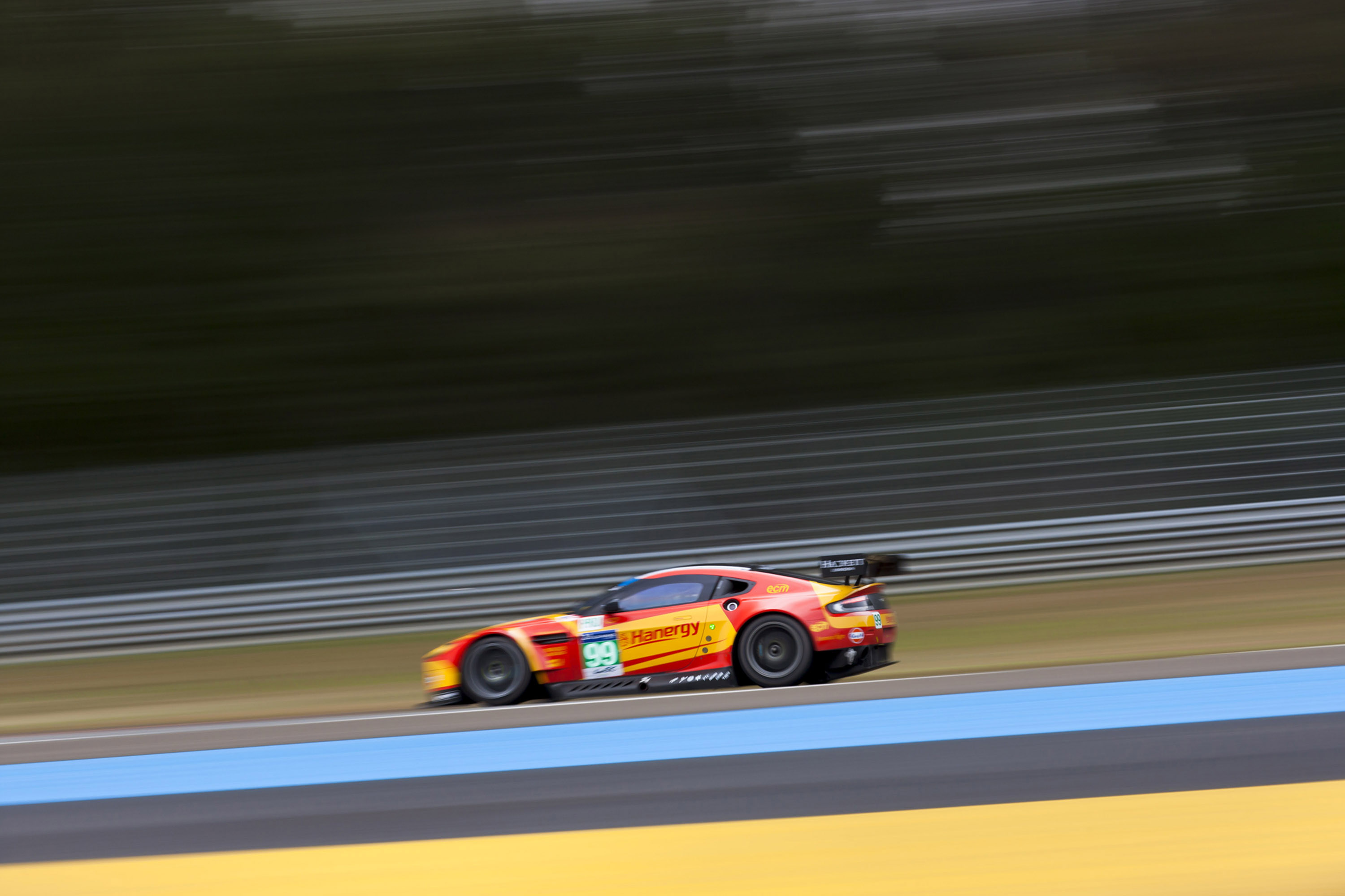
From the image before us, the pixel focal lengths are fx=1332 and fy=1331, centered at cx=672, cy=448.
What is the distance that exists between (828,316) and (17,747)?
9.70 meters

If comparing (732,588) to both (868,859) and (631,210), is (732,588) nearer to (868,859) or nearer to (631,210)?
(868,859)

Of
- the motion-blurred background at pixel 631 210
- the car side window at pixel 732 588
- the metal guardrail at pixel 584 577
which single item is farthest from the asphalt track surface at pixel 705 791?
the motion-blurred background at pixel 631 210

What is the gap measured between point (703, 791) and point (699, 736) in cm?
138

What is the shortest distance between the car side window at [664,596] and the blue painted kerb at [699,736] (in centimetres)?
77

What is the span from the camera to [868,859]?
4.50m

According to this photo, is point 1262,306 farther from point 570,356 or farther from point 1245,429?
point 570,356

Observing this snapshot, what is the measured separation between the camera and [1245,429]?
1195 centimetres

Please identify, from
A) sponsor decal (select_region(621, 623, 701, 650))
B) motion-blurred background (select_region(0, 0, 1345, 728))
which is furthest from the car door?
motion-blurred background (select_region(0, 0, 1345, 728))

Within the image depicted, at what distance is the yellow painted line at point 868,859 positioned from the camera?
4.13 metres

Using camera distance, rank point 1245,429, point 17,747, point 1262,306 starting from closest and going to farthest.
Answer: point 17,747 → point 1245,429 → point 1262,306

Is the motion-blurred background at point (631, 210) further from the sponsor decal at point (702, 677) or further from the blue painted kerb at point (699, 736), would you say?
the blue painted kerb at point (699, 736)

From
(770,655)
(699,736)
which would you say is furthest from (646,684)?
(699,736)

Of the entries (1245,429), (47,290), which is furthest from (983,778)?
(47,290)

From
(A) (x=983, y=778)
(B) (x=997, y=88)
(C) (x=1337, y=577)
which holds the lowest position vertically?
(A) (x=983, y=778)
